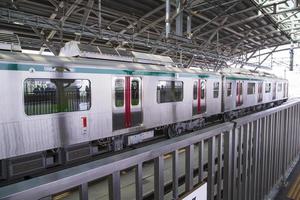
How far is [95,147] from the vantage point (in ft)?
21.1

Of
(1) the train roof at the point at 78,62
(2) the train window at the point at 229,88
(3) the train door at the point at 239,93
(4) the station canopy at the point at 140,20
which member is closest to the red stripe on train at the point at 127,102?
(1) the train roof at the point at 78,62

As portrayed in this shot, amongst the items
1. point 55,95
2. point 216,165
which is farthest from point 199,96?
point 216,165

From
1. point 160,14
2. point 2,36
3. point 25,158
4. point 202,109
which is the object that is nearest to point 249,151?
point 25,158

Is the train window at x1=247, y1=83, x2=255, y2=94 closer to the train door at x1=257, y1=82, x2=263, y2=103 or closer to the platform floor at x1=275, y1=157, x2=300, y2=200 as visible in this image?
the train door at x1=257, y1=82, x2=263, y2=103

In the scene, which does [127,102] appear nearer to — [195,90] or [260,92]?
[195,90]

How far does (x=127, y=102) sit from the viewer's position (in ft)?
22.5

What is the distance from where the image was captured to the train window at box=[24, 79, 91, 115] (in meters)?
4.88

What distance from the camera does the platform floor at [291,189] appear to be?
15.2 ft

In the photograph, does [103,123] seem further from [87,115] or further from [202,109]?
[202,109]

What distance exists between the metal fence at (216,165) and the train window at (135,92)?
361cm

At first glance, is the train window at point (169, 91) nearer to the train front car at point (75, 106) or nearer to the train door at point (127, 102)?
the train front car at point (75, 106)

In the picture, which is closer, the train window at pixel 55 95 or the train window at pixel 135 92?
the train window at pixel 55 95

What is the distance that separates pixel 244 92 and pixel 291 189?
33.3ft

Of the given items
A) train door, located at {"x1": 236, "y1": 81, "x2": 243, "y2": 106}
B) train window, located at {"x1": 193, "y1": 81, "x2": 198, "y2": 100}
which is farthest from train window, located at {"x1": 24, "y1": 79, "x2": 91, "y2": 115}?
train door, located at {"x1": 236, "y1": 81, "x2": 243, "y2": 106}
